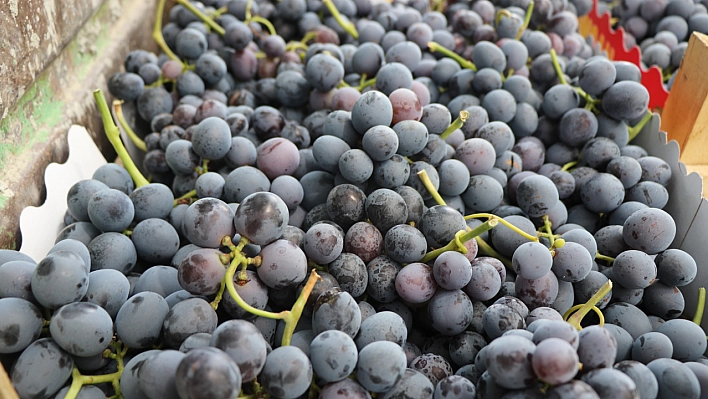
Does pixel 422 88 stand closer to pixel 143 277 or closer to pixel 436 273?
pixel 436 273

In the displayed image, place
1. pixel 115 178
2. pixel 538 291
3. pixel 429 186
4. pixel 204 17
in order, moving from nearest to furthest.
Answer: pixel 538 291
pixel 429 186
pixel 115 178
pixel 204 17

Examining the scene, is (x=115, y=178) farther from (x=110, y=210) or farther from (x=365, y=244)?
(x=365, y=244)

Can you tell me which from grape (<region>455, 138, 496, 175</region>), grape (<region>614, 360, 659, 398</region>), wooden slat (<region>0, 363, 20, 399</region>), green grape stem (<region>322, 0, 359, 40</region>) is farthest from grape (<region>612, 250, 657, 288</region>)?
green grape stem (<region>322, 0, 359, 40</region>)

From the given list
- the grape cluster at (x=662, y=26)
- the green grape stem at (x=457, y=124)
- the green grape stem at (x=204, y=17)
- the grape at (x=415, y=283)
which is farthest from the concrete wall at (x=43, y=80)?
the grape cluster at (x=662, y=26)

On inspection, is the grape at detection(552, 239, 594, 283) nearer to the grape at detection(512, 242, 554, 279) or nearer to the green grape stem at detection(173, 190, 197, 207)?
the grape at detection(512, 242, 554, 279)

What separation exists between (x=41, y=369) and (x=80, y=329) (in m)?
0.08

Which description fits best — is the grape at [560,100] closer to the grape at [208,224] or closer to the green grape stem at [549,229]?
the green grape stem at [549,229]

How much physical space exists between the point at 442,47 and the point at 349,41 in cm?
37

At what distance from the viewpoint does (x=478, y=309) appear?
0.97m

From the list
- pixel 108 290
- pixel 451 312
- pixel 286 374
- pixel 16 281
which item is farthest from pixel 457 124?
pixel 16 281

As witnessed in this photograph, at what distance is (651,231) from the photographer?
1.02 metres

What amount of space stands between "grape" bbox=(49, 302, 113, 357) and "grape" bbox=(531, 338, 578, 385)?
2.12 feet

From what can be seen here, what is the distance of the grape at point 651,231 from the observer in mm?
1020

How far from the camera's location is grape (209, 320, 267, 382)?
711 millimetres
